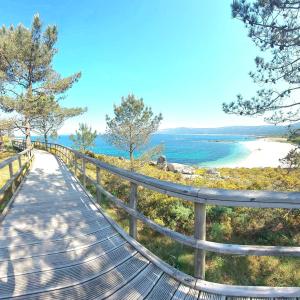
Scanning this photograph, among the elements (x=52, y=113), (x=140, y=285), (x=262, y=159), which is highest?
(x=52, y=113)

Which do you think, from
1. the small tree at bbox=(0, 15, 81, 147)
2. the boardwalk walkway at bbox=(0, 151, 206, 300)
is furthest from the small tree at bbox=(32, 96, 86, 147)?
the boardwalk walkway at bbox=(0, 151, 206, 300)

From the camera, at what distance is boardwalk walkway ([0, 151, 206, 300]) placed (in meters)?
2.92

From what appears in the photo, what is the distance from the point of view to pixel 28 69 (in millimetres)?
22156

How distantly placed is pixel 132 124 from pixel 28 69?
9.96 meters

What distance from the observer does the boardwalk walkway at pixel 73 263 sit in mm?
2919

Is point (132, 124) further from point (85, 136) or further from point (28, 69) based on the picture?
point (85, 136)

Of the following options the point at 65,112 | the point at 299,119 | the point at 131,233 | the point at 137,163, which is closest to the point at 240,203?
the point at 131,233

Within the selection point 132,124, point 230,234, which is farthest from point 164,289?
point 132,124

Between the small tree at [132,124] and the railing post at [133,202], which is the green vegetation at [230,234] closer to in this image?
the railing post at [133,202]

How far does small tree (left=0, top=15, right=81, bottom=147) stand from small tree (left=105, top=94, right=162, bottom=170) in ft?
18.7


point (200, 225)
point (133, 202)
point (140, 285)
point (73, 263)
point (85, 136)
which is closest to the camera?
point (200, 225)

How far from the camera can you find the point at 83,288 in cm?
299

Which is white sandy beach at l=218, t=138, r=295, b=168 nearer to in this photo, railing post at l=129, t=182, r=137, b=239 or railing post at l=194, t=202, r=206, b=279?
railing post at l=129, t=182, r=137, b=239

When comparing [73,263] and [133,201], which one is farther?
[133,201]
